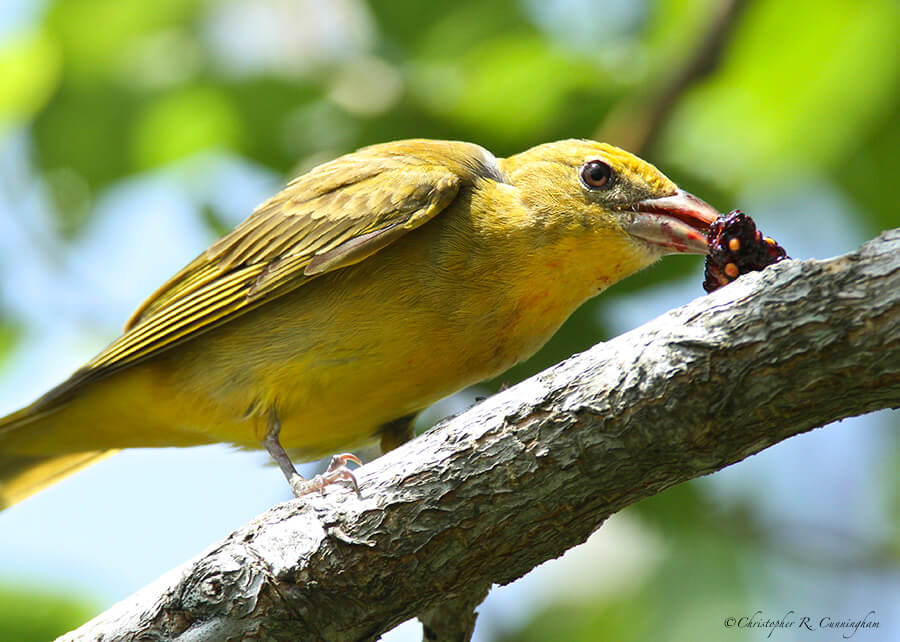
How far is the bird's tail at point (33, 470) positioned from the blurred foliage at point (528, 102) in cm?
132

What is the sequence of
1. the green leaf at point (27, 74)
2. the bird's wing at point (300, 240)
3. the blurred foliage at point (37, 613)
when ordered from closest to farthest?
the bird's wing at point (300, 240) → the blurred foliage at point (37, 613) → the green leaf at point (27, 74)

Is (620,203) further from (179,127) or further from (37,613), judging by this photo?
(37,613)

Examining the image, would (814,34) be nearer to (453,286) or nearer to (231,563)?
(453,286)

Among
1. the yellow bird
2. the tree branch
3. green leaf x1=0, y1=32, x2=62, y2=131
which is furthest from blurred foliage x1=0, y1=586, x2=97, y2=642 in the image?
green leaf x1=0, y1=32, x2=62, y2=131

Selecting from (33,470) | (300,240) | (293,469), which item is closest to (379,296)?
(300,240)

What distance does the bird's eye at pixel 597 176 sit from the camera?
4516 millimetres

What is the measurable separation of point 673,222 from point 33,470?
3.38 metres

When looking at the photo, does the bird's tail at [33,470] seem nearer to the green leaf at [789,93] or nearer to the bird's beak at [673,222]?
the bird's beak at [673,222]

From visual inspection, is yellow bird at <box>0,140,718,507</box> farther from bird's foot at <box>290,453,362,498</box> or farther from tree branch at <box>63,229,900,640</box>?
tree branch at <box>63,229,900,640</box>

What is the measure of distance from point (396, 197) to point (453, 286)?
479mm

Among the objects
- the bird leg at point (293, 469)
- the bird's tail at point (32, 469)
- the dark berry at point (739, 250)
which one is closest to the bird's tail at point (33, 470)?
the bird's tail at point (32, 469)

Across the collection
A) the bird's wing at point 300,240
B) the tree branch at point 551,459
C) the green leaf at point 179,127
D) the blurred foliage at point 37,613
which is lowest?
the tree branch at point 551,459

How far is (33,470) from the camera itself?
5.22m

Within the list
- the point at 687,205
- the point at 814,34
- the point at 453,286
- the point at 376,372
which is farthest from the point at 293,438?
the point at 814,34
